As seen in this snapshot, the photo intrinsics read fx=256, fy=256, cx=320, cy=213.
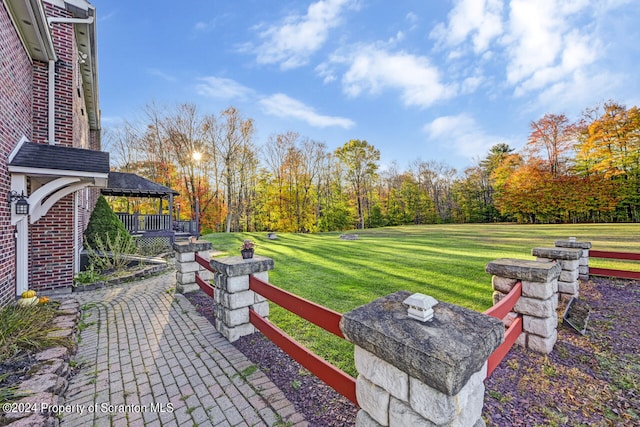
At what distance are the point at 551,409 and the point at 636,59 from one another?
2263cm

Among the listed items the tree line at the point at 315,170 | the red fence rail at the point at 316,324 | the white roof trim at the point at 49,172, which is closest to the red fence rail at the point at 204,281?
the red fence rail at the point at 316,324

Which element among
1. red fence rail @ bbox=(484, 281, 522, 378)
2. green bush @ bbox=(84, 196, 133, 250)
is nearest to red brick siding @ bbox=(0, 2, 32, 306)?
green bush @ bbox=(84, 196, 133, 250)

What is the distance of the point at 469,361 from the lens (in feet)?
3.73

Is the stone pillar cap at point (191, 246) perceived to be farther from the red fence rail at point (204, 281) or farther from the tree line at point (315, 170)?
the tree line at point (315, 170)

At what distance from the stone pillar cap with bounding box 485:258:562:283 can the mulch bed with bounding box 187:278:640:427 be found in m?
0.92

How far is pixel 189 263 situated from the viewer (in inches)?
217

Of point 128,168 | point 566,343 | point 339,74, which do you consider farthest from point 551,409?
point 128,168

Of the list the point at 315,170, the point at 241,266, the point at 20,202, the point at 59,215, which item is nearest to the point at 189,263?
the point at 241,266

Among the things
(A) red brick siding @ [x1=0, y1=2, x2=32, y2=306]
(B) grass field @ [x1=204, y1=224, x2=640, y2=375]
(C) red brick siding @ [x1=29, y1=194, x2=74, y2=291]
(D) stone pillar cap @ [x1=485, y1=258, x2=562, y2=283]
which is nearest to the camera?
(D) stone pillar cap @ [x1=485, y1=258, x2=562, y2=283]

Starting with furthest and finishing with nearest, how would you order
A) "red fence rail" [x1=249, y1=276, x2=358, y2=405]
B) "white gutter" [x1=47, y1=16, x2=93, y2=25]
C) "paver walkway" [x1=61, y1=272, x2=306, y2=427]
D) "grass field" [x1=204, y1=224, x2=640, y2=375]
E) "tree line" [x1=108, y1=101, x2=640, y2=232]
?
"tree line" [x1=108, y1=101, x2=640, y2=232]
"white gutter" [x1=47, y1=16, x2=93, y2=25]
"grass field" [x1=204, y1=224, x2=640, y2=375]
"paver walkway" [x1=61, y1=272, x2=306, y2=427]
"red fence rail" [x1=249, y1=276, x2=358, y2=405]

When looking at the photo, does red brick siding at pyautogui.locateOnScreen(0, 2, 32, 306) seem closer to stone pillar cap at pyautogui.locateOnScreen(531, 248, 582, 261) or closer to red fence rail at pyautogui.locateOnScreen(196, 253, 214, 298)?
red fence rail at pyautogui.locateOnScreen(196, 253, 214, 298)

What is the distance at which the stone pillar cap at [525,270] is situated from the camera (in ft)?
8.76

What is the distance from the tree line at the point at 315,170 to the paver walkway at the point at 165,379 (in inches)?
821

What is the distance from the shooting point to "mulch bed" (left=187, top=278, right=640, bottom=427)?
2.12 meters
